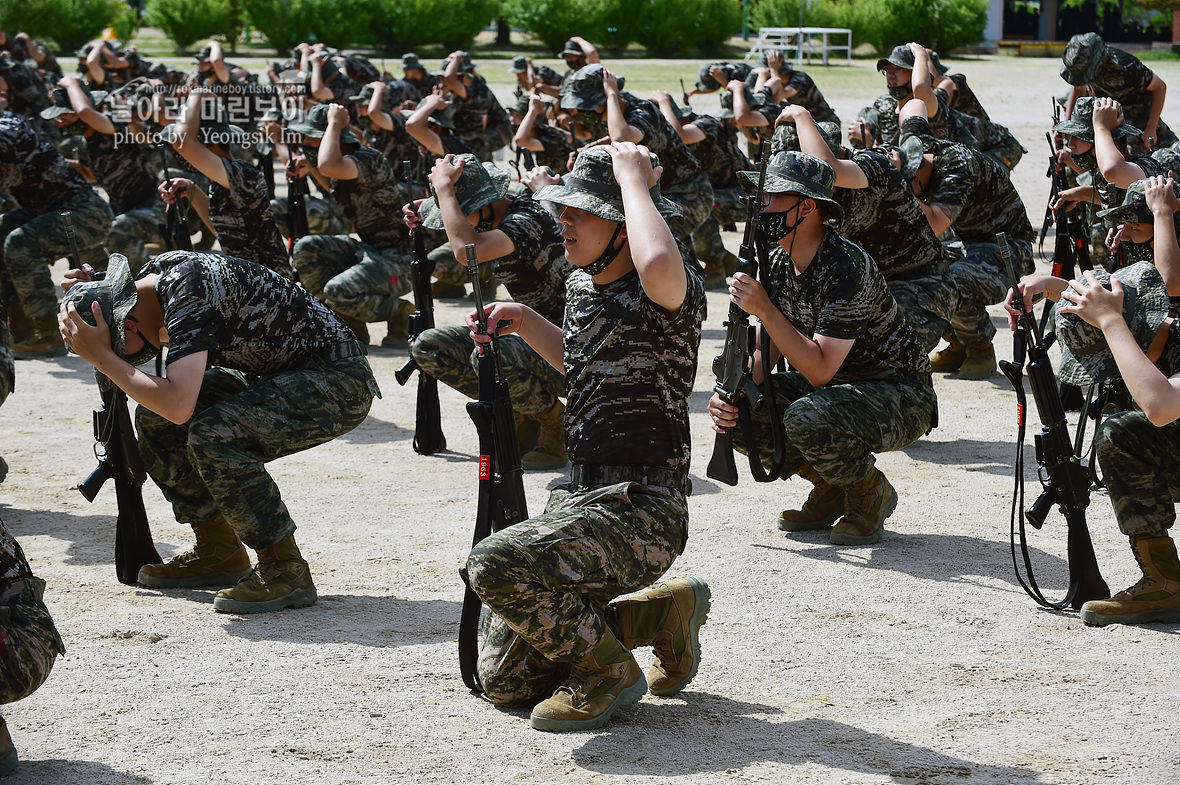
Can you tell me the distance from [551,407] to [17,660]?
4.31 m

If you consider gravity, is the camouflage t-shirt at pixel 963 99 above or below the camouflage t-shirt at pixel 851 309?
above

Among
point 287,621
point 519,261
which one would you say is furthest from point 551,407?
A: point 287,621

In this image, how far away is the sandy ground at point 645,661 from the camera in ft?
14.1

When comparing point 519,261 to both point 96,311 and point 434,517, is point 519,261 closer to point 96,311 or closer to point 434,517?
point 434,517

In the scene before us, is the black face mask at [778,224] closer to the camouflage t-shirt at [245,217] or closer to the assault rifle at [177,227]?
the camouflage t-shirt at [245,217]

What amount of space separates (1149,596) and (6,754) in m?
4.17

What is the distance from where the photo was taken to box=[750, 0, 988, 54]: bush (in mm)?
42031

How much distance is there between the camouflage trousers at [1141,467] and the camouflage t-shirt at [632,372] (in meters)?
1.96

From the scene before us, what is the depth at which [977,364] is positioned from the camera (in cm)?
1010

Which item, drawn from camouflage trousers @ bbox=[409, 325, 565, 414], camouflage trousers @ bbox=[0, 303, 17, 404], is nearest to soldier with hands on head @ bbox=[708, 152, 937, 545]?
camouflage trousers @ bbox=[409, 325, 565, 414]

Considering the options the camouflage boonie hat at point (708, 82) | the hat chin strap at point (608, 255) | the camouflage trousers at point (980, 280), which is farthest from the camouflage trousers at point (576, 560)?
the camouflage boonie hat at point (708, 82)

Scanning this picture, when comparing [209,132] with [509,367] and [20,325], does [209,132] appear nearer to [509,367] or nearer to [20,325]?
[509,367]

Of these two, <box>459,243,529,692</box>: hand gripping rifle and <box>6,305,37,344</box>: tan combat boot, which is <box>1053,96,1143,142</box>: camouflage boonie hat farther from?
<box>6,305,37,344</box>: tan combat boot

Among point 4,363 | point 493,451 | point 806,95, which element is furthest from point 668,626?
point 806,95
